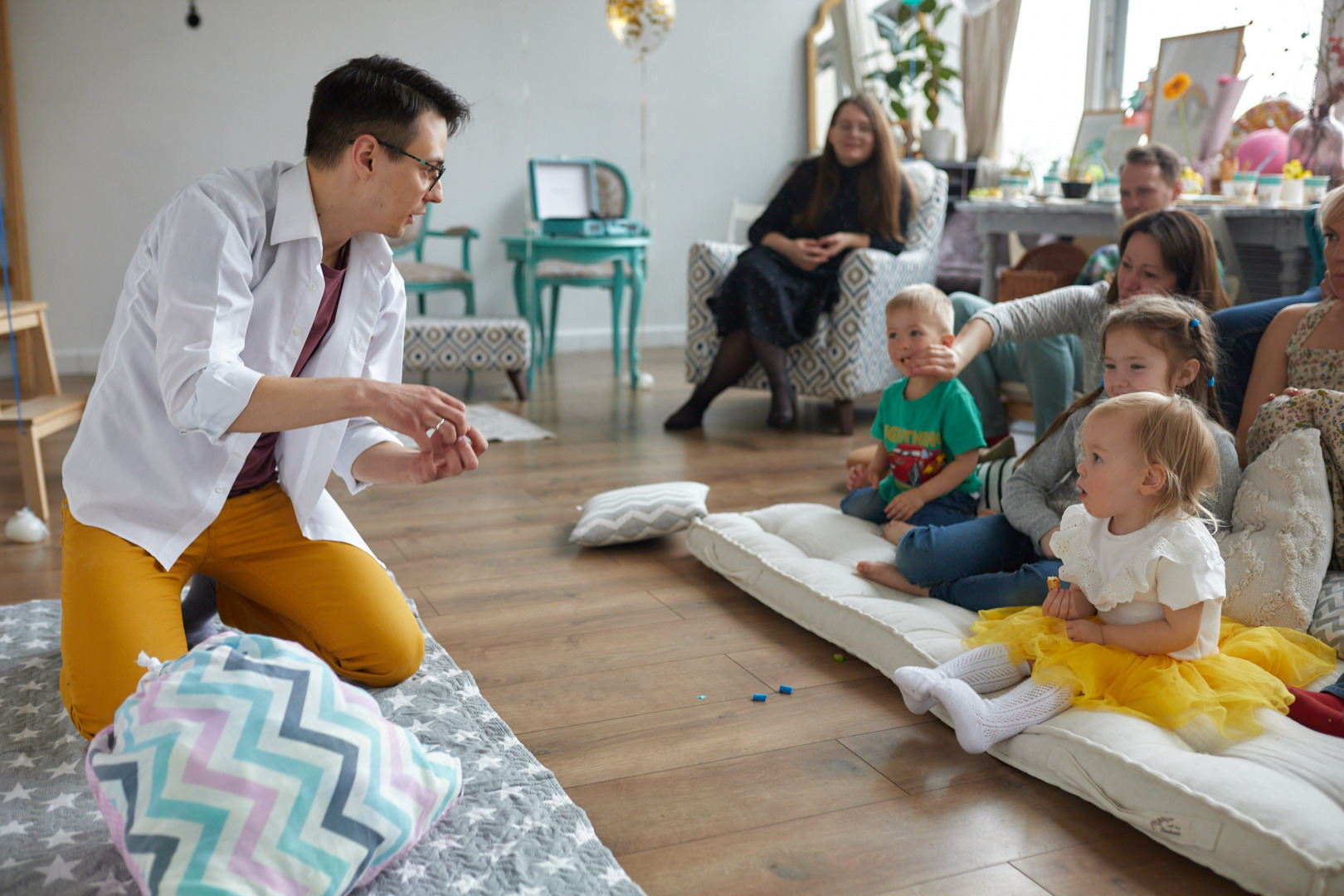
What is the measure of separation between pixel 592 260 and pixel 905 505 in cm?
275

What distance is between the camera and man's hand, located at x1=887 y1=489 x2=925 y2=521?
2.18m

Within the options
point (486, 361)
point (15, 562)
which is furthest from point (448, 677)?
point (486, 361)

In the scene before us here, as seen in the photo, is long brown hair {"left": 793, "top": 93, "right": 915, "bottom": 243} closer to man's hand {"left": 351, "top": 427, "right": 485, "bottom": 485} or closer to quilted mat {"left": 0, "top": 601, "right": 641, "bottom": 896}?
man's hand {"left": 351, "top": 427, "right": 485, "bottom": 485}

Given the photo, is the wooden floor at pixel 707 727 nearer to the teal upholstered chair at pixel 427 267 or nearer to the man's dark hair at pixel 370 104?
the man's dark hair at pixel 370 104

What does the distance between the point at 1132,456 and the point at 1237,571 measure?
39cm

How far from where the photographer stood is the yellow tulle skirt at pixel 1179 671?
139 centimetres

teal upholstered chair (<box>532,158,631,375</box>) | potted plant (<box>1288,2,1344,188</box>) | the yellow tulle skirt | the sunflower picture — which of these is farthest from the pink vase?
teal upholstered chair (<box>532,158,631,375</box>)

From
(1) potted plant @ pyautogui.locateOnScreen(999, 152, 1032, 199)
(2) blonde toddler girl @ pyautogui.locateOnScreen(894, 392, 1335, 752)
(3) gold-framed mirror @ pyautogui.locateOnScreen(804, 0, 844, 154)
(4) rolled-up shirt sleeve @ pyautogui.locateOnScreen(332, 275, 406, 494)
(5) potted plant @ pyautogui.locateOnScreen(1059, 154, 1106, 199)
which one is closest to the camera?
(2) blonde toddler girl @ pyautogui.locateOnScreen(894, 392, 1335, 752)

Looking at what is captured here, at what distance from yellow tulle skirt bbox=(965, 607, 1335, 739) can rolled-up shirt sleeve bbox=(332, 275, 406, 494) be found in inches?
39.7

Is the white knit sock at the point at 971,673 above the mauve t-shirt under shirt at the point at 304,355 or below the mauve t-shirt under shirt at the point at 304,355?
below

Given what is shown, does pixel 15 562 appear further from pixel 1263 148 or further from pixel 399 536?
pixel 1263 148

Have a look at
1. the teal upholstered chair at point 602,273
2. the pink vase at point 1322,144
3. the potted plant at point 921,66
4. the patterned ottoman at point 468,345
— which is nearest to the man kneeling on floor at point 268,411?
the patterned ottoman at point 468,345

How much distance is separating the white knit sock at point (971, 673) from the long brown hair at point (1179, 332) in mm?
550

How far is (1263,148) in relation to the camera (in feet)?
11.4
